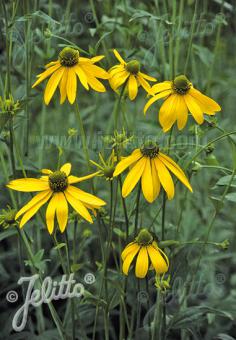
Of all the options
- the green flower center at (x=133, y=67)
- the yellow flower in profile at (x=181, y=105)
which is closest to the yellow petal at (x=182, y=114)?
the yellow flower in profile at (x=181, y=105)

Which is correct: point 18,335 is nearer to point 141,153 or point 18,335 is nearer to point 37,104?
point 141,153

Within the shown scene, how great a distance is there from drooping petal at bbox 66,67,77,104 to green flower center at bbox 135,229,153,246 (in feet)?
0.69

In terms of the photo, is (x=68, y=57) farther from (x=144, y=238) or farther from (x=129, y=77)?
(x=144, y=238)

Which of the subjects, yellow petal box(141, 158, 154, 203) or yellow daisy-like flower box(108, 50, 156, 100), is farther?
yellow daisy-like flower box(108, 50, 156, 100)

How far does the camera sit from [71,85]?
846 mm

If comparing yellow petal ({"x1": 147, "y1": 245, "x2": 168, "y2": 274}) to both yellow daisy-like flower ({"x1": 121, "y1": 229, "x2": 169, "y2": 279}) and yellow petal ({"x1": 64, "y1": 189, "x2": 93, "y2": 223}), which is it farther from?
yellow petal ({"x1": 64, "y1": 189, "x2": 93, "y2": 223})

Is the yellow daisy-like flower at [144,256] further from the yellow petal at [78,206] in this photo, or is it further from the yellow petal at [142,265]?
the yellow petal at [78,206]

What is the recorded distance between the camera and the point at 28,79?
1034 mm

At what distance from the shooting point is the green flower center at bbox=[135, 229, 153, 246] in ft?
2.73

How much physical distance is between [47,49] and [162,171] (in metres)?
0.54

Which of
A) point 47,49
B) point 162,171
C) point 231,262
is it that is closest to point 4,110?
point 162,171

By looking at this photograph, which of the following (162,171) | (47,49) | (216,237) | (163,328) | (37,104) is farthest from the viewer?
(37,104)

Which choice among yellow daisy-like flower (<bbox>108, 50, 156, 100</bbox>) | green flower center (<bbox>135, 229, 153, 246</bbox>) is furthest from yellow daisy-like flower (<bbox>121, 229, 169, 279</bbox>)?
yellow daisy-like flower (<bbox>108, 50, 156, 100</bbox>)

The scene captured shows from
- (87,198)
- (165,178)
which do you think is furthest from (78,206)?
(165,178)
